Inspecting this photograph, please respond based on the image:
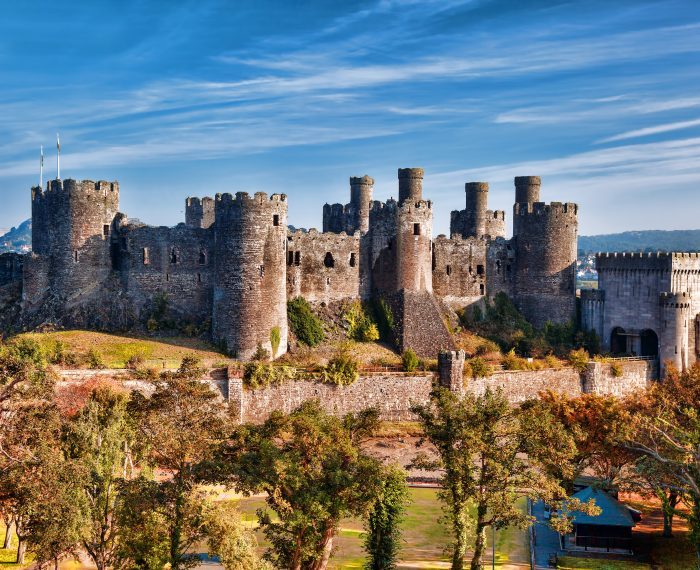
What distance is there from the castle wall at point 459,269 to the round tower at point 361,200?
560 centimetres

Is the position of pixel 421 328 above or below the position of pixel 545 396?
above

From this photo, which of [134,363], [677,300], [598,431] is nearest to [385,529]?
[598,431]

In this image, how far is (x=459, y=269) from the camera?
58000 mm

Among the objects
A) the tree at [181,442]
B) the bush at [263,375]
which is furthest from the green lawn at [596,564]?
the bush at [263,375]

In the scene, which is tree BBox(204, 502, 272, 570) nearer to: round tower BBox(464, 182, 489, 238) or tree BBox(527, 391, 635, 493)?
tree BBox(527, 391, 635, 493)

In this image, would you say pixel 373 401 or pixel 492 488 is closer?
pixel 492 488


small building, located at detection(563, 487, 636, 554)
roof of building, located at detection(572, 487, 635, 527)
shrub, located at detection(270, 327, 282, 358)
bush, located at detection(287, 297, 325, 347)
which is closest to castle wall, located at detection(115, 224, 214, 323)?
shrub, located at detection(270, 327, 282, 358)

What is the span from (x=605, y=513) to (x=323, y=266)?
23.6 metres

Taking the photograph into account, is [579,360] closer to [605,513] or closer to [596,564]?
[605,513]

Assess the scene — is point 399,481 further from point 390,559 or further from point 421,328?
point 421,328

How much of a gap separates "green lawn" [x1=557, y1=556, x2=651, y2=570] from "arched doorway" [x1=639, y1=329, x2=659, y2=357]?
24.5m

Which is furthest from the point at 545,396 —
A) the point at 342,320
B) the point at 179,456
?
the point at 179,456

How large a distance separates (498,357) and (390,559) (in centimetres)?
2358

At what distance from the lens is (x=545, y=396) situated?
45469 millimetres
